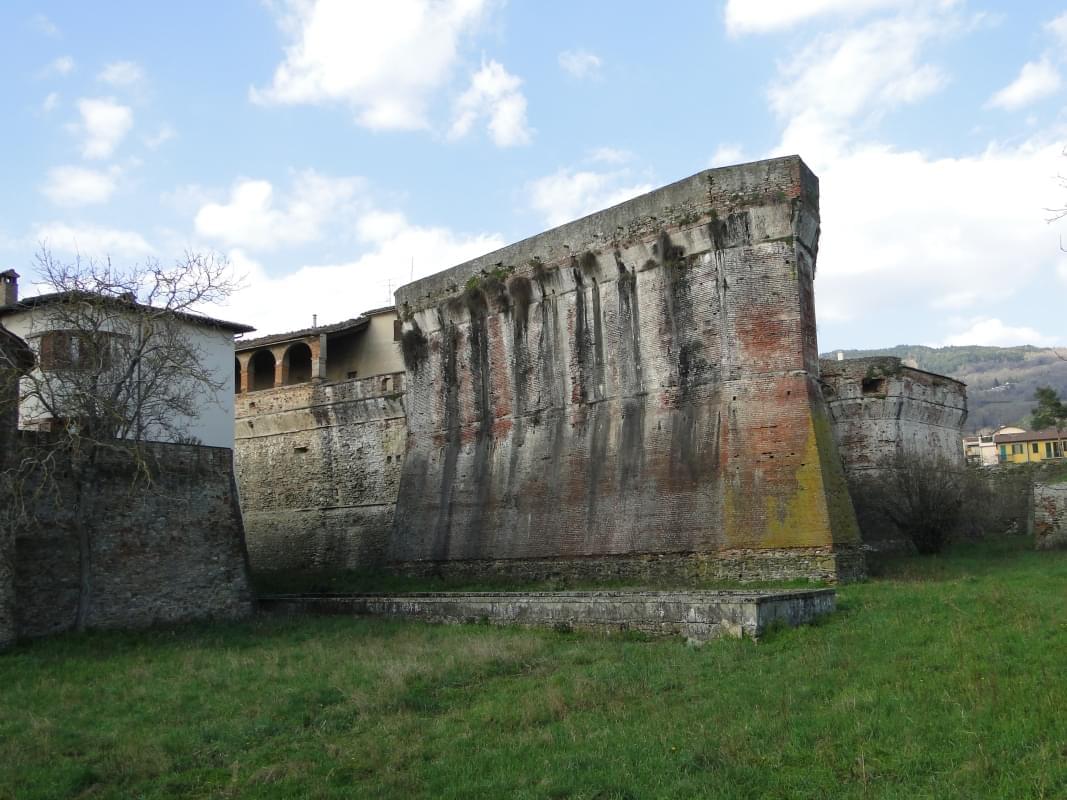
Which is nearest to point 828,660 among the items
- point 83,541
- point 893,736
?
point 893,736

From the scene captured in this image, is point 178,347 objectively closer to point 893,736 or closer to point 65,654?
point 65,654

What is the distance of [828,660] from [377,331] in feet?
75.0

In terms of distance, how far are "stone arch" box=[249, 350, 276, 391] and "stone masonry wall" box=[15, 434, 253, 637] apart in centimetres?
1382

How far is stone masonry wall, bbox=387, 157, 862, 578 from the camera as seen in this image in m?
17.4

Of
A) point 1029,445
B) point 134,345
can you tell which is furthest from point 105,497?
point 1029,445

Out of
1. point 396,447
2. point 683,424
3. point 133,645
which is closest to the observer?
point 133,645

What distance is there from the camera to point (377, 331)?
30.5 m

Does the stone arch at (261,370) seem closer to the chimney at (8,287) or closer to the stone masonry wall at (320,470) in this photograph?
the stone masonry wall at (320,470)

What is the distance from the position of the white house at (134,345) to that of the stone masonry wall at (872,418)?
15.2 metres

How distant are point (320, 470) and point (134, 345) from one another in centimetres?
1124

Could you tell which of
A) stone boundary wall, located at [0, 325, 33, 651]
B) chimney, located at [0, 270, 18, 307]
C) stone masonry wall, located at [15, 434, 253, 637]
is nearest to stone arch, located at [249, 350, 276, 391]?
chimney, located at [0, 270, 18, 307]

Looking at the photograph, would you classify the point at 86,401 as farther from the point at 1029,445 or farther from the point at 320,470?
the point at 1029,445

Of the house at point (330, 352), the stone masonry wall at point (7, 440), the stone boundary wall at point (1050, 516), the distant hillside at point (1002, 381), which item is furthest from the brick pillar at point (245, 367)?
the distant hillside at point (1002, 381)

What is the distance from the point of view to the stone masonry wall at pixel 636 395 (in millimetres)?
17438
